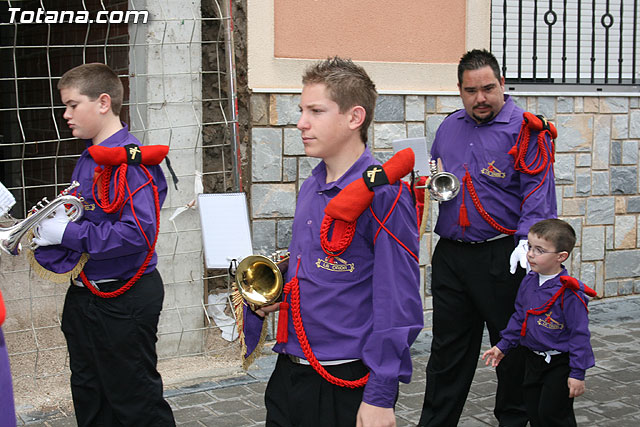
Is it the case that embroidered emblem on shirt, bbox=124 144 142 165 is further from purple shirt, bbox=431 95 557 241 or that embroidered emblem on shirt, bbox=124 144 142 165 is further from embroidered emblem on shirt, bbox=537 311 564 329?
embroidered emblem on shirt, bbox=537 311 564 329

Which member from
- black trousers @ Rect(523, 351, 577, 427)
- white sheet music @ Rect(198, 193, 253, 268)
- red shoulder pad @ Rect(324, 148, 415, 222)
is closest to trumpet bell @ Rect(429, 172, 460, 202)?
black trousers @ Rect(523, 351, 577, 427)

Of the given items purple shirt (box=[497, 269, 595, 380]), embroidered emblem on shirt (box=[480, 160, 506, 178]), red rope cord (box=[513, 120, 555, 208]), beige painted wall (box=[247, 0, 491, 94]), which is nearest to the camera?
purple shirt (box=[497, 269, 595, 380])

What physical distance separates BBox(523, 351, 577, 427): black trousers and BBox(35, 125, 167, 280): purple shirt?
208cm

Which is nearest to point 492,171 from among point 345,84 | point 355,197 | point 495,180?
point 495,180

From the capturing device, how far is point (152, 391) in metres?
4.00

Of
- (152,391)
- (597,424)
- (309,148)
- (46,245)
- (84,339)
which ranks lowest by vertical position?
(597,424)

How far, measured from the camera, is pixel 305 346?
2.93 m

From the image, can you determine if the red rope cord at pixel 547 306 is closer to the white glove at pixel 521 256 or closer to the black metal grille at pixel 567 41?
the white glove at pixel 521 256

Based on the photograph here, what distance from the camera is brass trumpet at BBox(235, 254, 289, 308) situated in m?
2.99

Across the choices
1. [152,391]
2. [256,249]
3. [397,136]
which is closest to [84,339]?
[152,391]

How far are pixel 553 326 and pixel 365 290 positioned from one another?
1.67 m

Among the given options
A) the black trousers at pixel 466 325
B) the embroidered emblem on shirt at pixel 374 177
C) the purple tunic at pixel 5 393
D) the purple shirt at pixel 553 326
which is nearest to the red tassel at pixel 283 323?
the embroidered emblem on shirt at pixel 374 177

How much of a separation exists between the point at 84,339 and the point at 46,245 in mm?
488

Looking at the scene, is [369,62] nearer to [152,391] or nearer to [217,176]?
[217,176]
